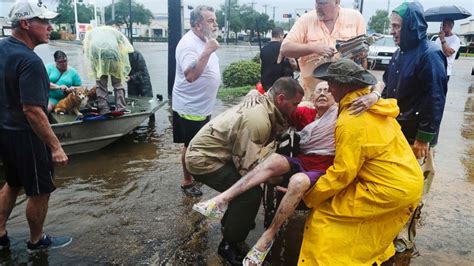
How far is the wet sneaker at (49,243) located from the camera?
3.38m

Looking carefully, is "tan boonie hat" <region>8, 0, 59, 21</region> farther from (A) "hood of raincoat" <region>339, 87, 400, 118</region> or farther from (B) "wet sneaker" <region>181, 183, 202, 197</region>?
(B) "wet sneaker" <region>181, 183, 202, 197</region>

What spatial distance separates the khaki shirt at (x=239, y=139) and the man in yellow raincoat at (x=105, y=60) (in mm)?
3334

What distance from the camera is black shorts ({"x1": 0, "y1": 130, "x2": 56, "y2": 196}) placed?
3.09 meters

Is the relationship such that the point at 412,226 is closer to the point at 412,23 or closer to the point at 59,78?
the point at 412,23

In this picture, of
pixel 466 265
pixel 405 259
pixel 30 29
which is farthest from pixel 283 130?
pixel 30 29

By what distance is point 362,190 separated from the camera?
2.70 metres

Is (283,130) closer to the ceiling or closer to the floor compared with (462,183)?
closer to the ceiling

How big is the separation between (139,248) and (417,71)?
274 centimetres

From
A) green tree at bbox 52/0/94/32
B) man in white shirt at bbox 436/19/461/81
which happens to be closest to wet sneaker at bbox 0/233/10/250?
man in white shirt at bbox 436/19/461/81

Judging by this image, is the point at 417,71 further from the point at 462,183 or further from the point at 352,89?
the point at 462,183

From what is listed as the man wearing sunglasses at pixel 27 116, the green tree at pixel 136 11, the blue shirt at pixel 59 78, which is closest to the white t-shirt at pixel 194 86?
the man wearing sunglasses at pixel 27 116

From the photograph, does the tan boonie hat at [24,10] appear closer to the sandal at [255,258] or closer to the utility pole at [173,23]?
the sandal at [255,258]

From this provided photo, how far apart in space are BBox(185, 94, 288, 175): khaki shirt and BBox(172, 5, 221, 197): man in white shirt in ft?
3.37

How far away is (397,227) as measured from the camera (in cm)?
287
